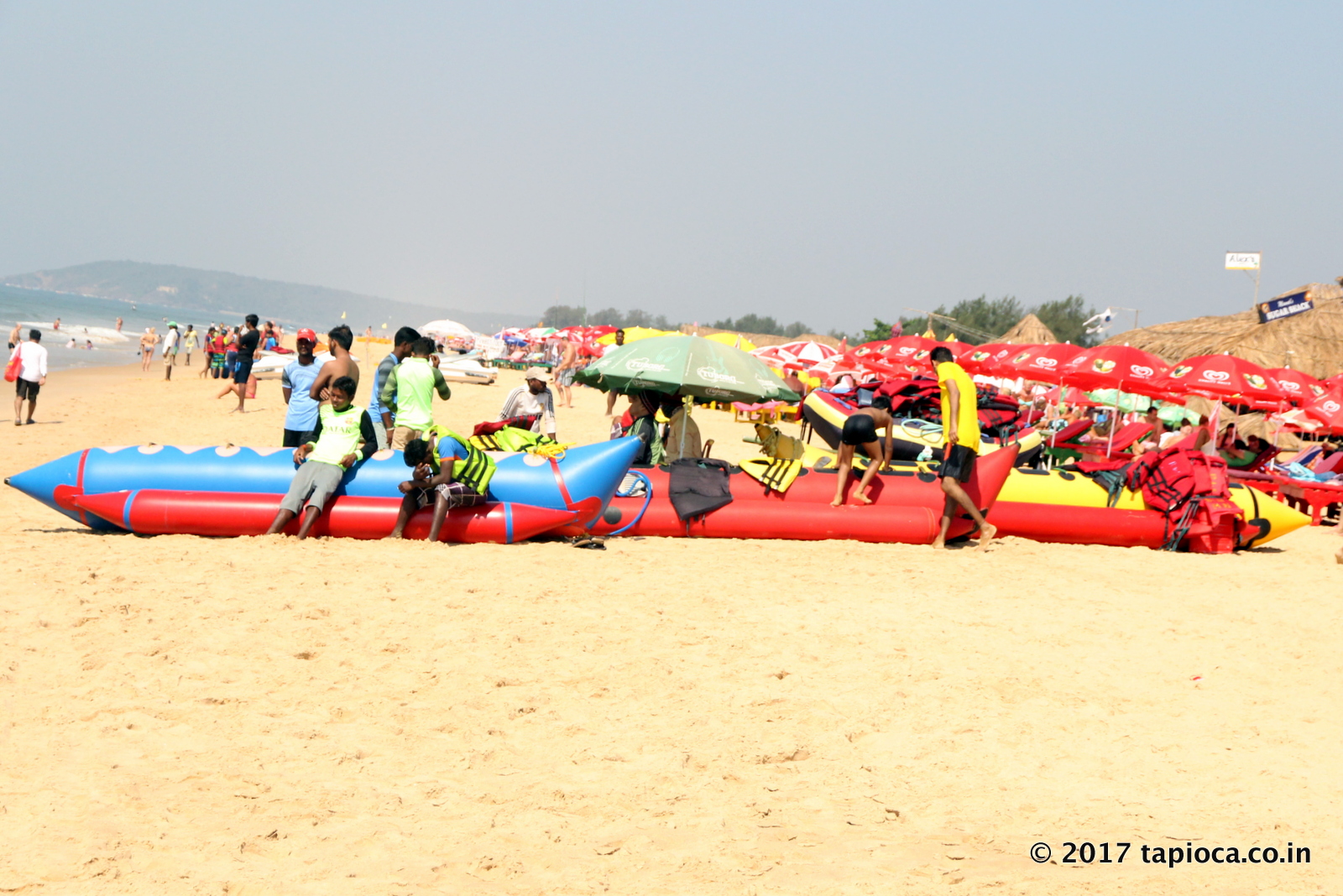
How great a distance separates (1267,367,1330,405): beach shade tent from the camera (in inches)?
518

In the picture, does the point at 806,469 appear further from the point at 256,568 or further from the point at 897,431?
the point at 256,568

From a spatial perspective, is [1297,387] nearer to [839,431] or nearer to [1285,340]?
[839,431]

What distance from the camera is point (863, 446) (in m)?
7.81

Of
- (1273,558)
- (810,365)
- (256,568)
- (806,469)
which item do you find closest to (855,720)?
(256,568)

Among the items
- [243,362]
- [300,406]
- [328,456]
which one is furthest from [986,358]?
[328,456]

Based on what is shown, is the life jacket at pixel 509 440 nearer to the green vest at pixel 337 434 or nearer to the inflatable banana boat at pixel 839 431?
the green vest at pixel 337 434

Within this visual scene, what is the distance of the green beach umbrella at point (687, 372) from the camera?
7891 millimetres

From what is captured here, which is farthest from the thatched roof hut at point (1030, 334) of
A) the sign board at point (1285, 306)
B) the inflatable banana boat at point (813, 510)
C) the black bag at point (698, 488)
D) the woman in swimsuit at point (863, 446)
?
the black bag at point (698, 488)

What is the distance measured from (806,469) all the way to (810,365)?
505 inches

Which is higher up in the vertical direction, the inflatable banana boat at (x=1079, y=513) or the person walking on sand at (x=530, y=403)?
the person walking on sand at (x=530, y=403)

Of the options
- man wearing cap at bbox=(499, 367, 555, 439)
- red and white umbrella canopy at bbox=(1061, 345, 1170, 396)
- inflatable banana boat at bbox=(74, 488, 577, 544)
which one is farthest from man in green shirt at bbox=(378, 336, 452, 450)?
red and white umbrella canopy at bbox=(1061, 345, 1170, 396)

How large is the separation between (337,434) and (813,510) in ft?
11.9

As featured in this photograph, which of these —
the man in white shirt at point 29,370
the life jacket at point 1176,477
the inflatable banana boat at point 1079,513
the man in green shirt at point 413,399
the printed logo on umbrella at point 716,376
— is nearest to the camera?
the man in green shirt at point 413,399

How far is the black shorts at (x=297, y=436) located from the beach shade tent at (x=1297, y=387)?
40.7 feet
